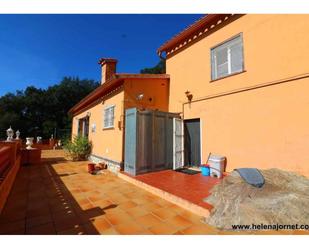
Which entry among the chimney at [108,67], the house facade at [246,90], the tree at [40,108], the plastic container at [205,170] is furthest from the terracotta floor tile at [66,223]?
the tree at [40,108]

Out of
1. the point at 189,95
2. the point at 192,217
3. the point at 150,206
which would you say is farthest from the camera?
the point at 189,95

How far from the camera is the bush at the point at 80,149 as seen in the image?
11.6 metres

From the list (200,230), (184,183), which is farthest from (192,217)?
(184,183)

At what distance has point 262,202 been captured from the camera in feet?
11.5

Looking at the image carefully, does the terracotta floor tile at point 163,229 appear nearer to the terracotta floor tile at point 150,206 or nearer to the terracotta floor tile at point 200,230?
the terracotta floor tile at point 200,230

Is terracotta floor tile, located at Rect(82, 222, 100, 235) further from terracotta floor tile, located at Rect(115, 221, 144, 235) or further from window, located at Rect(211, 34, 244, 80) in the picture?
window, located at Rect(211, 34, 244, 80)

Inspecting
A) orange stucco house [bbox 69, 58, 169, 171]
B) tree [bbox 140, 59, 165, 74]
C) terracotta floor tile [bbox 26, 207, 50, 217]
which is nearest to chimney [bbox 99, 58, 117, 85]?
orange stucco house [bbox 69, 58, 169, 171]

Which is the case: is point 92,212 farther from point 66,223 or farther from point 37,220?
point 37,220

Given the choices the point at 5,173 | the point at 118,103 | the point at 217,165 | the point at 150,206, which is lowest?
the point at 150,206

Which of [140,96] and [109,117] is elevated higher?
[140,96]

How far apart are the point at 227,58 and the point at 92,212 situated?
6686mm
